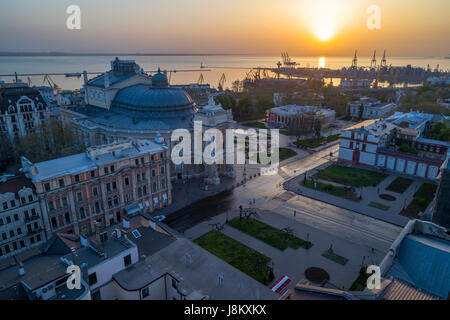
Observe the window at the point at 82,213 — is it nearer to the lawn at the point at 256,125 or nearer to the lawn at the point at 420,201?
the lawn at the point at 420,201

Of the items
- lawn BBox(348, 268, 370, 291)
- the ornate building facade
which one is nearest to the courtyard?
lawn BBox(348, 268, 370, 291)

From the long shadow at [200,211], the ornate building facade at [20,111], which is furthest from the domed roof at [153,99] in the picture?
the long shadow at [200,211]

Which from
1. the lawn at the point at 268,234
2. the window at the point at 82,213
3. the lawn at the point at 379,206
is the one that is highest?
the window at the point at 82,213

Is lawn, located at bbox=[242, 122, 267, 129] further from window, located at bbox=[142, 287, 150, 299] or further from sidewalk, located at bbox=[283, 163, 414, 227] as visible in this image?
window, located at bbox=[142, 287, 150, 299]

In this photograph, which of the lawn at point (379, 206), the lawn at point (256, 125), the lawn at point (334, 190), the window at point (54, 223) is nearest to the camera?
the window at point (54, 223)

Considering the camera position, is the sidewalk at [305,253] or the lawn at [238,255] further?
the sidewalk at [305,253]

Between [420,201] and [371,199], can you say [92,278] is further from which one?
[420,201]
